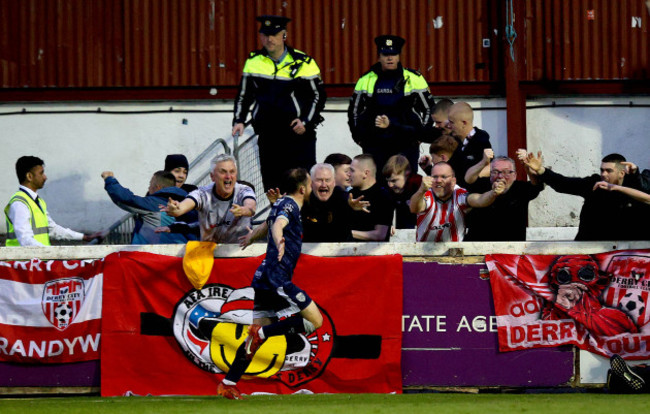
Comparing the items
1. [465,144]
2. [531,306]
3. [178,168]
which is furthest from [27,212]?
[531,306]

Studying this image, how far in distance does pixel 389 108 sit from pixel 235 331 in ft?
11.1

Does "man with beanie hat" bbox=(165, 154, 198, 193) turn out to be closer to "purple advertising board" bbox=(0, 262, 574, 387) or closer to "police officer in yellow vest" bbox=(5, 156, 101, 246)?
"police officer in yellow vest" bbox=(5, 156, 101, 246)

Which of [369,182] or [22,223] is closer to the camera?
[369,182]

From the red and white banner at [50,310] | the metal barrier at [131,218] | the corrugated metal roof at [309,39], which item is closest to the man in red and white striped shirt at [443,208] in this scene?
the red and white banner at [50,310]

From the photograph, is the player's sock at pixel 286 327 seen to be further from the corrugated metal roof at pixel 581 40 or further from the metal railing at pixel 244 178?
the corrugated metal roof at pixel 581 40

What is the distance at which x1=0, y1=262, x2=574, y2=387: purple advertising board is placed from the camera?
10.2m

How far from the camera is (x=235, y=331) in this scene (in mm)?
10398

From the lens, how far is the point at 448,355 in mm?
10266

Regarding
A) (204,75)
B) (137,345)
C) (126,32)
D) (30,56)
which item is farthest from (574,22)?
(137,345)

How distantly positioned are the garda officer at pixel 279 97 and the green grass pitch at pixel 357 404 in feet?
11.2

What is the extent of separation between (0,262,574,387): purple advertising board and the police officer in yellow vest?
4103 millimetres

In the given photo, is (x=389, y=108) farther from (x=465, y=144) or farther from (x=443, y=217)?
(x=443, y=217)

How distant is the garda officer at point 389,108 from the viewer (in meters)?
12.2

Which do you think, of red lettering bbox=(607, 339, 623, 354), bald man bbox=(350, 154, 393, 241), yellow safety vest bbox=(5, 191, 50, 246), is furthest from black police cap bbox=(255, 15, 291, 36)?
red lettering bbox=(607, 339, 623, 354)
